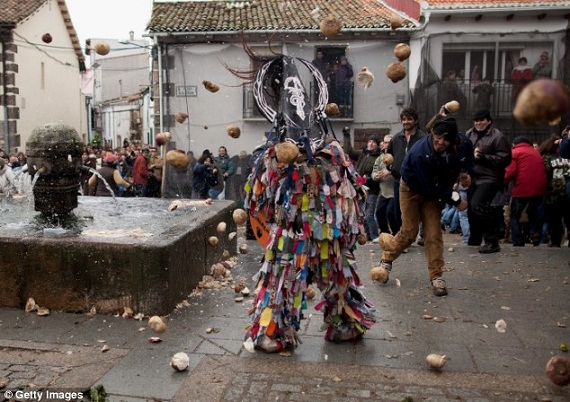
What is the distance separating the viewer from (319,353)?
168 inches

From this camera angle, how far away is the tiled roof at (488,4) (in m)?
15.1

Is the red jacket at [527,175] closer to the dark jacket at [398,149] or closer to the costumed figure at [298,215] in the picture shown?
the dark jacket at [398,149]

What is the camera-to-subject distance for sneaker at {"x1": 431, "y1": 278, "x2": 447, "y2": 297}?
5.75 meters

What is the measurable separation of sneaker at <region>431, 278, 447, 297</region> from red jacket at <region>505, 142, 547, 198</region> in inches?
129

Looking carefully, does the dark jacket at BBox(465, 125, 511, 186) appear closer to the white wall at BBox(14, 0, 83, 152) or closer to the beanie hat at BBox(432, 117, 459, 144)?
the beanie hat at BBox(432, 117, 459, 144)

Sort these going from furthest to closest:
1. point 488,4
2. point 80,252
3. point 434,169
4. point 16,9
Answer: point 16,9, point 488,4, point 434,169, point 80,252

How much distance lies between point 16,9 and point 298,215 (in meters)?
19.1

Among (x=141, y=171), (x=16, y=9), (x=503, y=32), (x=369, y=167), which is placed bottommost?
(x=141, y=171)

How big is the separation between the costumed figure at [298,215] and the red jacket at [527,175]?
191 inches

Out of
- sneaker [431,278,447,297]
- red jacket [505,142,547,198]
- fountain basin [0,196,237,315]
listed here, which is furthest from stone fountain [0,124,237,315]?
red jacket [505,142,547,198]

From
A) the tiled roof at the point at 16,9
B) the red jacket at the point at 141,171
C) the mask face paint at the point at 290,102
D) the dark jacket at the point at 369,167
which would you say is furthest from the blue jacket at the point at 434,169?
the tiled roof at the point at 16,9

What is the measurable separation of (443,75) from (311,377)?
13.3 m

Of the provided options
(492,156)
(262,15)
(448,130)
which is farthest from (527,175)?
(262,15)

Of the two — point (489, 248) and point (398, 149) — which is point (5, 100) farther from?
point (489, 248)
